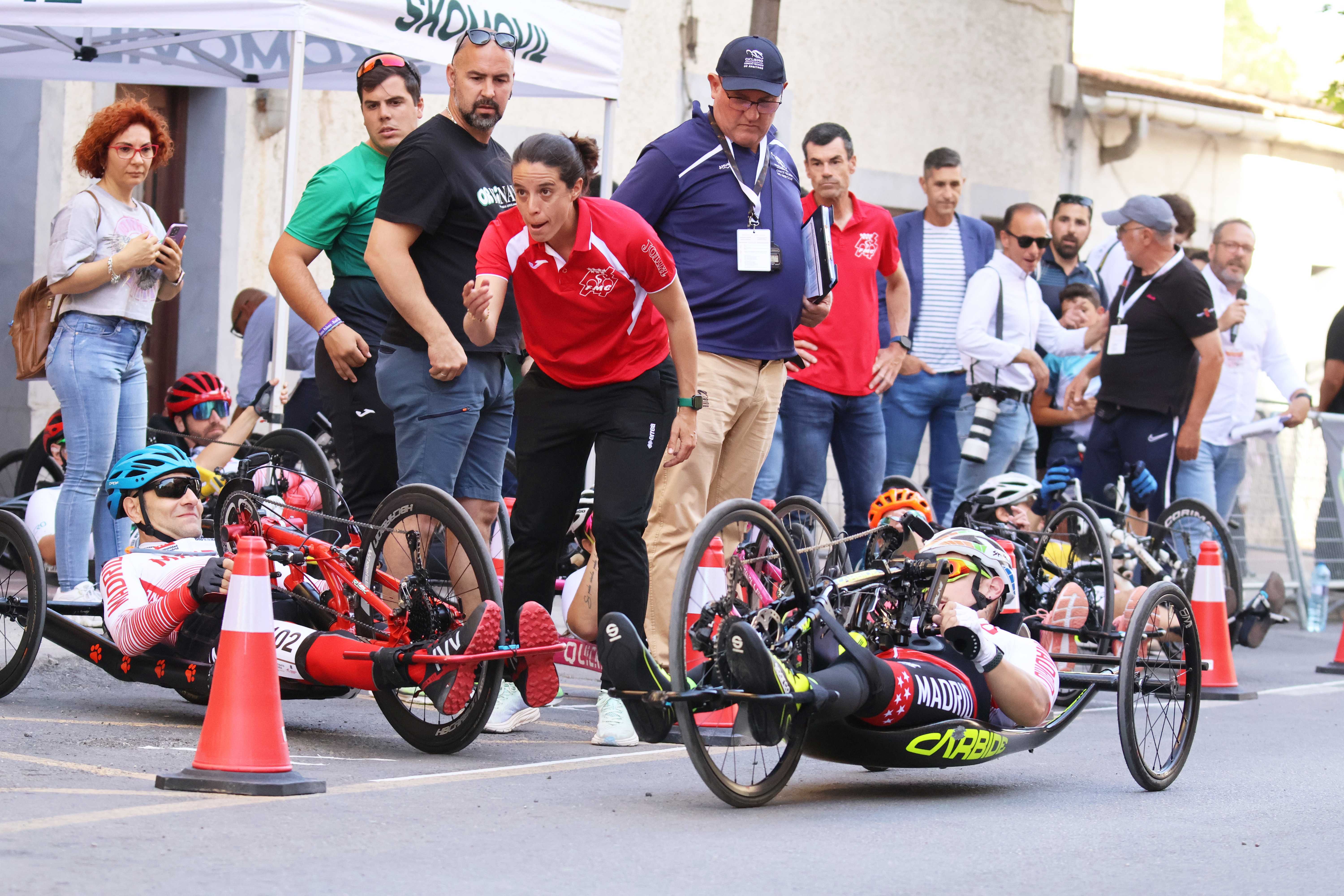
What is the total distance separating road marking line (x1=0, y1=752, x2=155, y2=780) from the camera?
17.6ft

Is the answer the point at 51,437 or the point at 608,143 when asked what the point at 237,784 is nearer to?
the point at 51,437

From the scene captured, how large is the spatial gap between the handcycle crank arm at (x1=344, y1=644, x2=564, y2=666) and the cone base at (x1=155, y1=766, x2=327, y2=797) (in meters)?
0.69

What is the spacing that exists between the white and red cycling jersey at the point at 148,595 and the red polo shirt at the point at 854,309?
3612 mm

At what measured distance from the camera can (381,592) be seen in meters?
6.26

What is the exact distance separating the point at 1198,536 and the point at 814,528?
3460mm

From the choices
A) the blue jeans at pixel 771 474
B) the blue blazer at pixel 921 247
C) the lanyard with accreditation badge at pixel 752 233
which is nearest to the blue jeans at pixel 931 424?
the blue blazer at pixel 921 247

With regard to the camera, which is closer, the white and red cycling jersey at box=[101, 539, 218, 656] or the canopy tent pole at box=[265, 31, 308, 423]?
the white and red cycling jersey at box=[101, 539, 218, 656]

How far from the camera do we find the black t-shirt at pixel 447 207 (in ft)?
21.5

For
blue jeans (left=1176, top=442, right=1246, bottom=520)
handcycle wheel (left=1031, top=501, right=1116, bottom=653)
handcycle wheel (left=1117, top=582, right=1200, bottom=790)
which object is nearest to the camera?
→ handcycle wheel (left=1117, top=582, right=1200, bottom=790)

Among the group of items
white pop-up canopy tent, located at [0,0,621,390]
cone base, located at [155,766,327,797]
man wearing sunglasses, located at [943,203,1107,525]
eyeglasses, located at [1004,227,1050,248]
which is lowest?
cone base, located at [155,766,327,797]

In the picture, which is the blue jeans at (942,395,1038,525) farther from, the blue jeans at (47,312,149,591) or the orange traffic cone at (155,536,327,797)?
the orange traffic cone at (155,536,327,797)

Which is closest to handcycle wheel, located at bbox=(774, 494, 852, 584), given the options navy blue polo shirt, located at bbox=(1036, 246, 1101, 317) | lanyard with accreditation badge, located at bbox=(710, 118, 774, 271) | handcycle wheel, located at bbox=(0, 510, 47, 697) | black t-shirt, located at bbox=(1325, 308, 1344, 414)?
lanyard with accreditation badge, located at bbox=(710, 118, 774, 271)

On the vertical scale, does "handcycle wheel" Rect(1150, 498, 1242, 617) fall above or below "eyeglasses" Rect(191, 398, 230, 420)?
below

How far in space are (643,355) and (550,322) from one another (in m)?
0.35
